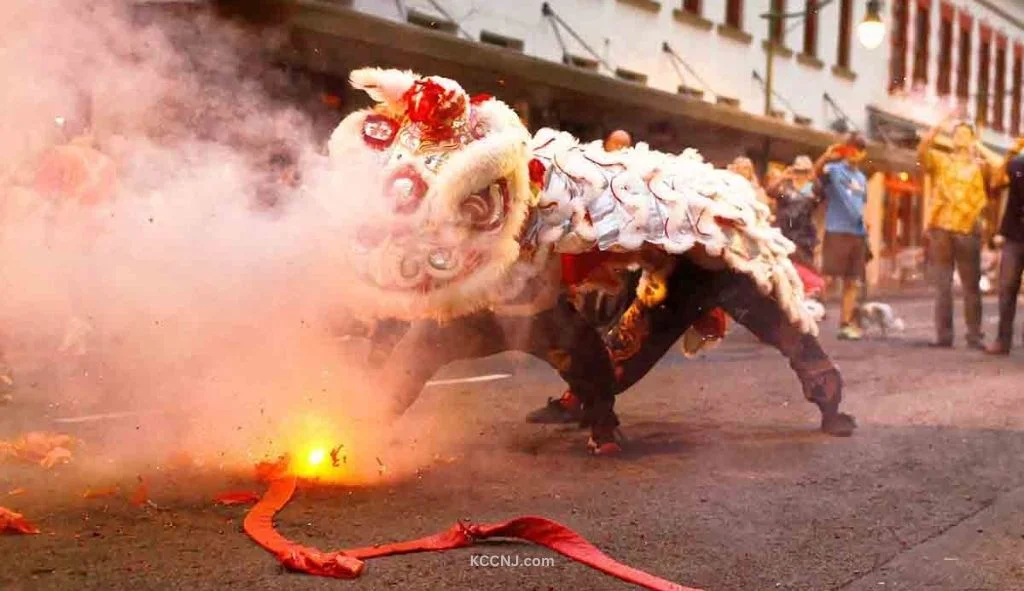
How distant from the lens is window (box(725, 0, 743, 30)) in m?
17.8

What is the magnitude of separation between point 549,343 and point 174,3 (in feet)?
7.81

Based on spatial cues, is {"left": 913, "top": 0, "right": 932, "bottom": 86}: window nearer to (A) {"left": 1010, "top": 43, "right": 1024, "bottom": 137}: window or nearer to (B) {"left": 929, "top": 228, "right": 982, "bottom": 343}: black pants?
(A) {"left": 1010, "top": 43, "right": 1024, "bottom": 137}: window

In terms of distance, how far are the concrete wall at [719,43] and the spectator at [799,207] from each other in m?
2.27

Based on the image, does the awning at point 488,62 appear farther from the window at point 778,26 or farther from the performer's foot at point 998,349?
the performer's foot at point 998,349

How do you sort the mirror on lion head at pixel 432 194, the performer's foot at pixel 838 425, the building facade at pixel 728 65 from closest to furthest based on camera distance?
the mirror on lion head at pixel 432 194 < the performer's foot at pixel 838 425 < the building facade at pixel 728 65

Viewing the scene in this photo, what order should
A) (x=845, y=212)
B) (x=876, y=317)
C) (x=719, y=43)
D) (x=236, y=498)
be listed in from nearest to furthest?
(x=236, y=498) → (x=845, y=212) → (x=876, y=317) → (x=719, y=43)

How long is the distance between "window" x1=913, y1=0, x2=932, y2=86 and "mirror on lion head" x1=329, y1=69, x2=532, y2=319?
15.1m

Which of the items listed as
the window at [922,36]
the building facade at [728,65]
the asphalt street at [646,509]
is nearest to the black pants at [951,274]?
the building facade at [728,65]

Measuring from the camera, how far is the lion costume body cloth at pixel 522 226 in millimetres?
4113

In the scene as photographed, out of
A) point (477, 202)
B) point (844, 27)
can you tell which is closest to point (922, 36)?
point (844, 27)

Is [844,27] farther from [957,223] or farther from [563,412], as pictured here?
[563,412]

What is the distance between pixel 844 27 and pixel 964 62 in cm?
201

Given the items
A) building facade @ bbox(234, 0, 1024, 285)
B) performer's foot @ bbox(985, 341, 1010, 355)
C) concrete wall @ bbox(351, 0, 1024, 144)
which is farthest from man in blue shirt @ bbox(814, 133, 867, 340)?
concrete wall @ bbox(351, 0, 1024, 144)

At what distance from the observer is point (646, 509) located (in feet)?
13.5
